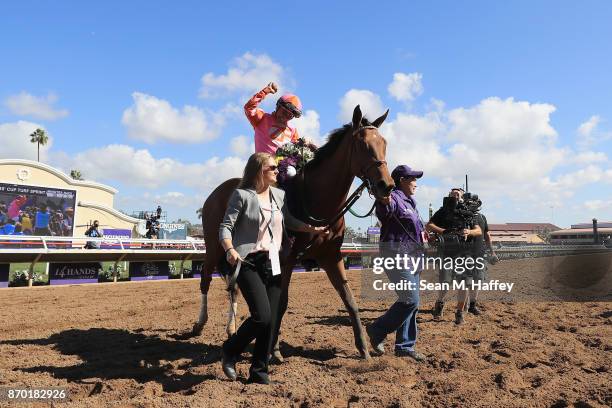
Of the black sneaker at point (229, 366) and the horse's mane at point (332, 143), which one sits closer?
the black sneaker at point (229, 366)

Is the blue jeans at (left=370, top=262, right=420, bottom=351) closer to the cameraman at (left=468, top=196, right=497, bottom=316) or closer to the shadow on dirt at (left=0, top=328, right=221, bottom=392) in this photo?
the shadow on dirt at (left=0, top=328, right=221, bottom=392)

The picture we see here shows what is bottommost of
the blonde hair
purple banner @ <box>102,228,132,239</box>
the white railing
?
the white railing

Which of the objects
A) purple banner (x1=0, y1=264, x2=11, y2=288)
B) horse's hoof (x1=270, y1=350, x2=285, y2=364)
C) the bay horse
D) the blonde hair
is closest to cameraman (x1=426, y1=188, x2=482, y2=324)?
the bay horse

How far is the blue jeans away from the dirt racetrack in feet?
0.85

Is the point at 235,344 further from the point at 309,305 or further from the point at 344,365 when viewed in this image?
the point at 309,305

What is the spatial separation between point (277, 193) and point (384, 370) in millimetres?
1839

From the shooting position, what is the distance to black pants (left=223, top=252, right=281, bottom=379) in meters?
3.60

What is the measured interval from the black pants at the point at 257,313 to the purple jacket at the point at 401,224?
1584 millimetres

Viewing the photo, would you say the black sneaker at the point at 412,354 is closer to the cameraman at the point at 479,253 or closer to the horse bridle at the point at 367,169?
the horse bridle at the point at 367,169

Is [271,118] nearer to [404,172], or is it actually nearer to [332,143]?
[332,143]

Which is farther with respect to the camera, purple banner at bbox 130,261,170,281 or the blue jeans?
purple banner at bbox 130,261,170,281

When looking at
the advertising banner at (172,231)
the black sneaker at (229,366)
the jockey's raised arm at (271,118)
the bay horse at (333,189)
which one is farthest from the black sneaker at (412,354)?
the advertising banner at (172,231)

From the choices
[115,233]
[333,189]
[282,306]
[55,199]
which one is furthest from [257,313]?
[115,233]

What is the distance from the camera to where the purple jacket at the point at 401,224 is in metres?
4.82
